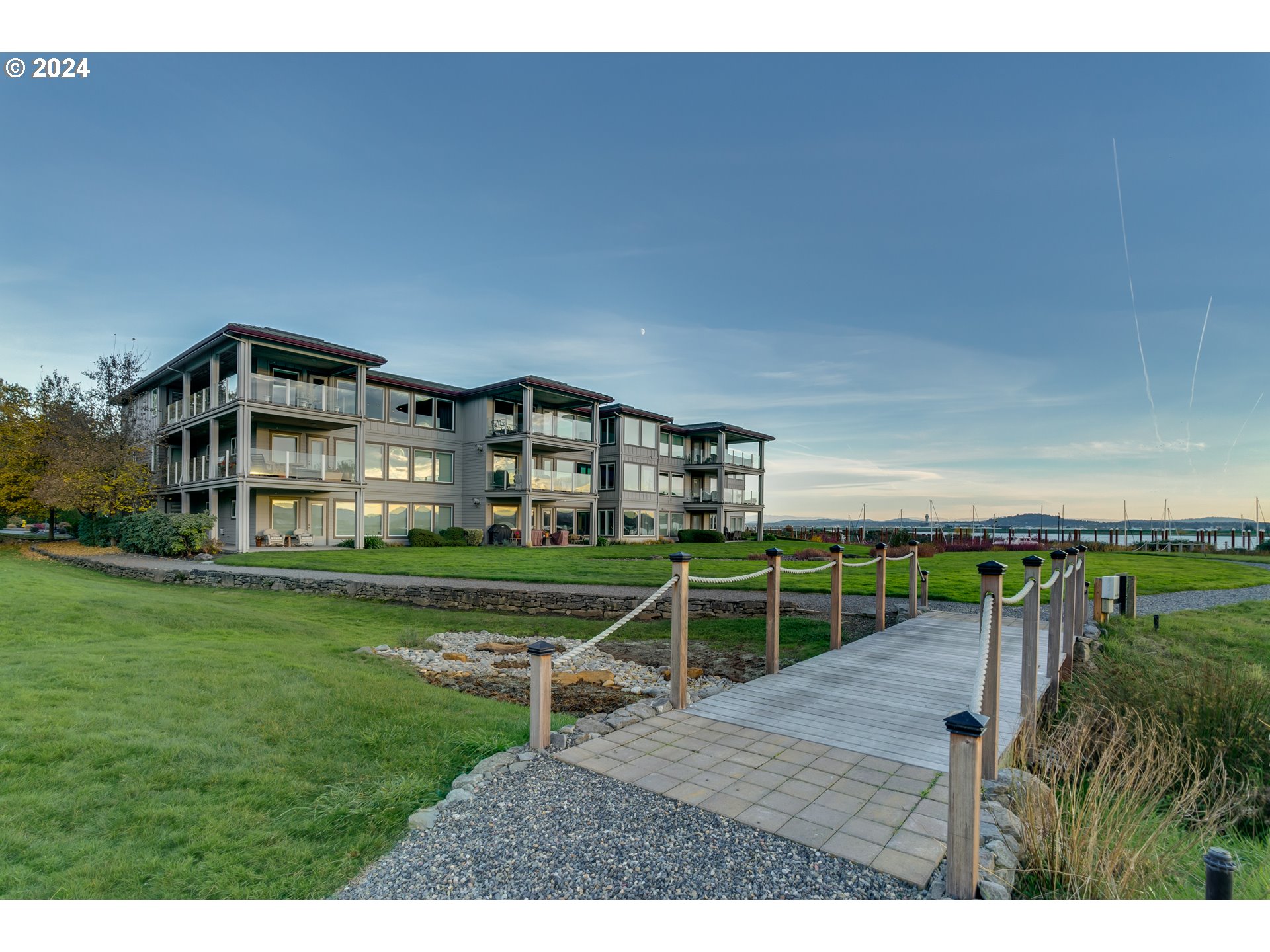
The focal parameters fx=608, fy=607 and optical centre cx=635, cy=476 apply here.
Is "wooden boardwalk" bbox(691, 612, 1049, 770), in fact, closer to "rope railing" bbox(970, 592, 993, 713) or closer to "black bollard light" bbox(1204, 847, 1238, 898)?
"rope railing" bbox(970, 592, 993, 713)

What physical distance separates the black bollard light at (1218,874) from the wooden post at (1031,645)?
272 cm

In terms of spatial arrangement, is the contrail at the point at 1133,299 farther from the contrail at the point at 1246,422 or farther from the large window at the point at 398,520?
the large window at the point at 398,520

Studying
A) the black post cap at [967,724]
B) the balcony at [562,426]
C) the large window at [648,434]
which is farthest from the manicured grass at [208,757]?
the large window at [648,434]

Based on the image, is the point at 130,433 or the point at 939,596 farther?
the point at 130,433

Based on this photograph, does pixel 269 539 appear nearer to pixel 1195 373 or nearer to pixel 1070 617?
pixel 1070 617

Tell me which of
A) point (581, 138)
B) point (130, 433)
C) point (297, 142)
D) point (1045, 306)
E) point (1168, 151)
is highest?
point (581, 138)

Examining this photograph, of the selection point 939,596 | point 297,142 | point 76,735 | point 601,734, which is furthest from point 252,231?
point 939,596

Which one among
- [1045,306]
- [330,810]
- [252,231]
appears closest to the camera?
[330,810]

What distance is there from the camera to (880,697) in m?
5.89

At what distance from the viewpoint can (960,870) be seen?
2689 mm

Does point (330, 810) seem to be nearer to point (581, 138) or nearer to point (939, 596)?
point (939, 596)

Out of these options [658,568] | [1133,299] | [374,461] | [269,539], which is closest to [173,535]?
[269,539]

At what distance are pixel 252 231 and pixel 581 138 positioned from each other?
11104 mm

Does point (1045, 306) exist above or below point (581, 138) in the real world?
below
